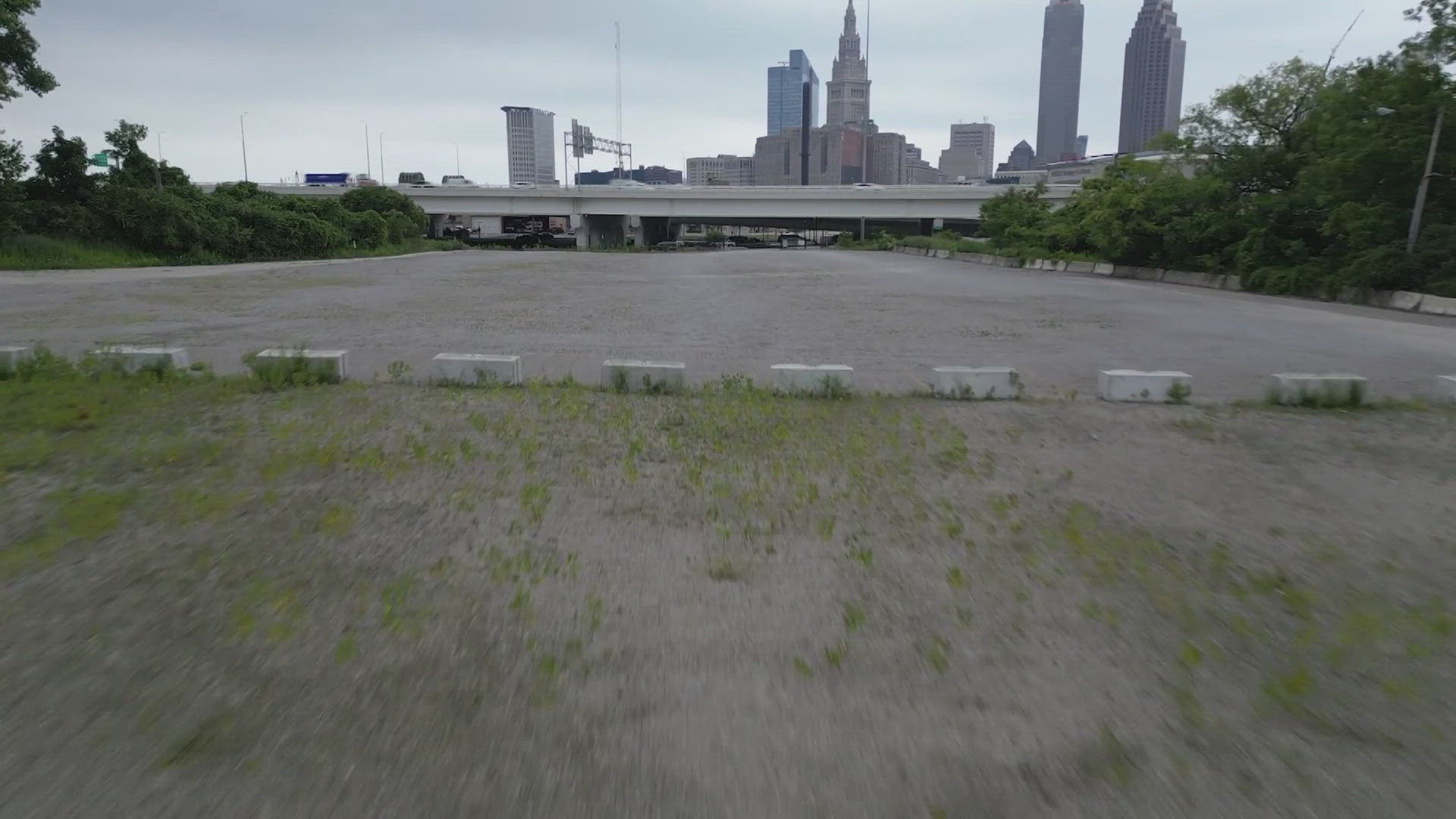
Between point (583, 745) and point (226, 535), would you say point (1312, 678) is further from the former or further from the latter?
point (226, 535)

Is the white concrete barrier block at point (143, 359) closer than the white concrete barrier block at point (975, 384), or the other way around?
the white concrete barrier block at point (975, 384)

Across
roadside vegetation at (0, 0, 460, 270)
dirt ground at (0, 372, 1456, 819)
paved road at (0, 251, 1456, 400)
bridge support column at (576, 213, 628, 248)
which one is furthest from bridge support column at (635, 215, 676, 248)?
dirt ground at (0, 372, 1456, 819)

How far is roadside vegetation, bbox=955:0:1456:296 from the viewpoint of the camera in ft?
81.6

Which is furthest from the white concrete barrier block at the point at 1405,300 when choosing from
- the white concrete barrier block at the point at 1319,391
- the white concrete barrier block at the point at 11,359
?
the white concrete barrier block at the point at 11,359

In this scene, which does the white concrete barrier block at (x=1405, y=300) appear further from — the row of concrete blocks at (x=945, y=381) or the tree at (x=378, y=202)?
the tree at (x=378, y=202)

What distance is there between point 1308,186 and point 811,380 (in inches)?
1007

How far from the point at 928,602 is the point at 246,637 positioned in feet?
9.94

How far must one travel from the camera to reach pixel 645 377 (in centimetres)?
1040

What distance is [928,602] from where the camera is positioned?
188 inches

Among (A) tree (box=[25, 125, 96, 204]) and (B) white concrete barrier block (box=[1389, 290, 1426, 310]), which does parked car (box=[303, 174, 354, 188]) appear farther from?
(B) white concrete barrier block (box=[1389, 290, 1426, 310])

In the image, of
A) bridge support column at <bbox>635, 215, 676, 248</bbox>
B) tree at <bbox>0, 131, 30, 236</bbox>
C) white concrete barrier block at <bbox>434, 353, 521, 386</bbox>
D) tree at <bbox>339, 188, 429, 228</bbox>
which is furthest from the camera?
bridge support column at <bbox>635, 215, 676, 248</bbox>

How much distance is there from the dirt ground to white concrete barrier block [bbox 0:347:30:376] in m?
2.85

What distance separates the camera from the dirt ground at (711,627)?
3.24 m

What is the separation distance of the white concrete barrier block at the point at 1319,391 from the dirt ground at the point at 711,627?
248 cm
